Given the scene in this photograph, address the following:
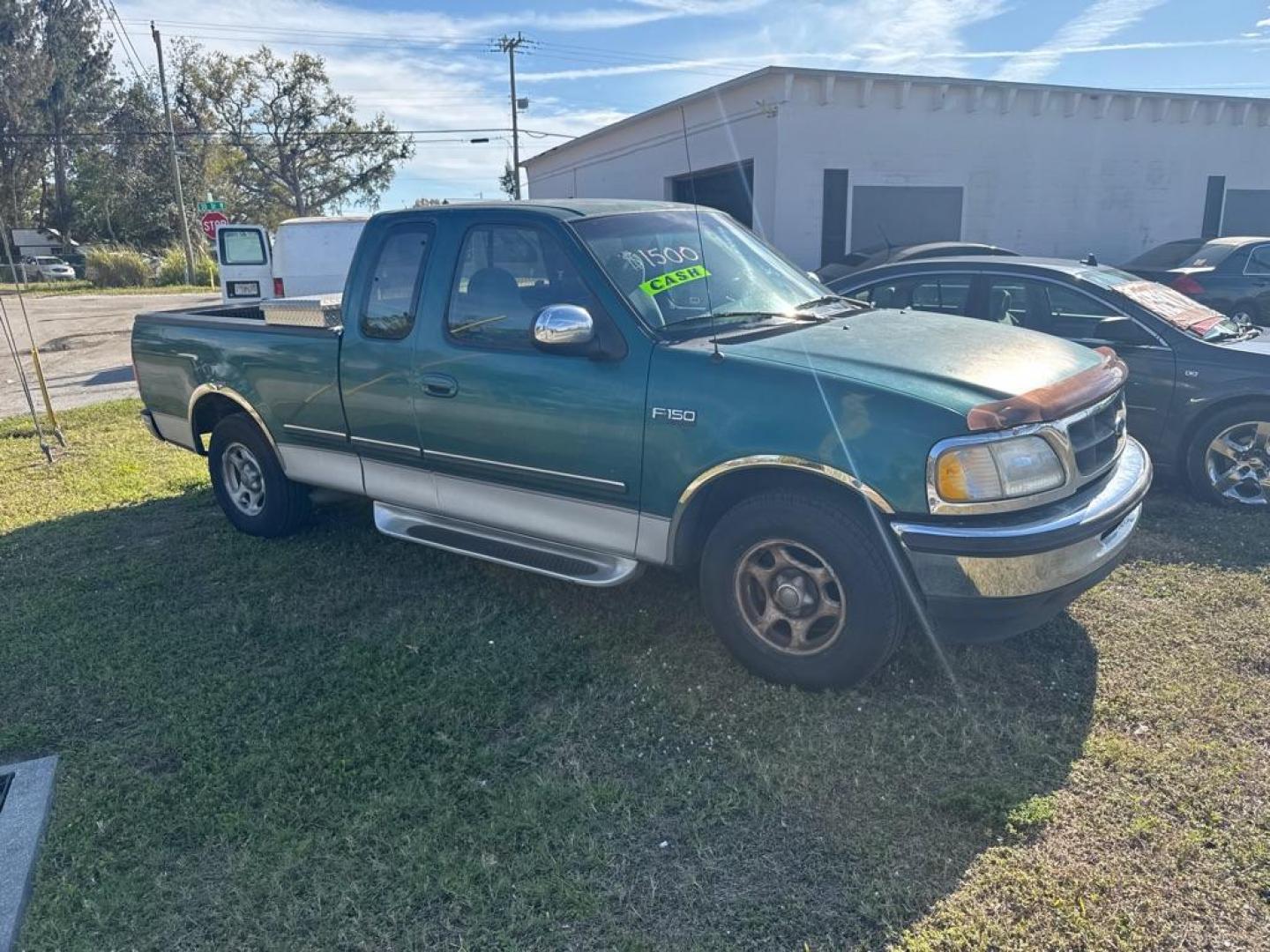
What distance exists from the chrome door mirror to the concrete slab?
2.51 meters

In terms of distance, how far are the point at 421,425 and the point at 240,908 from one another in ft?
7.95

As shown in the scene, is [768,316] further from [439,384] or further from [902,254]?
[902,254]

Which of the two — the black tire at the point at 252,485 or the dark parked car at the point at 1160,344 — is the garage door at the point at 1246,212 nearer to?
the dark parked car at the point at 1160,344

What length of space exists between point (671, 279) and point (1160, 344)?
3704mm

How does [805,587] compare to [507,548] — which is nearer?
[805,587]

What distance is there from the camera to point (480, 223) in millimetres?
4527

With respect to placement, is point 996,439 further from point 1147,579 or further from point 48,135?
point 48,135

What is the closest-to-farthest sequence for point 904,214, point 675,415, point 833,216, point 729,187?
point 675,415
point 833,216
point 904,214
point 729,187

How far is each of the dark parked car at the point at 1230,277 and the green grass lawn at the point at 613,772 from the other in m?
8.10

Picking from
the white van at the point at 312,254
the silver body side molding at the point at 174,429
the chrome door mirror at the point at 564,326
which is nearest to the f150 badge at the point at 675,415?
the chrome door mirror at the point at 564,326

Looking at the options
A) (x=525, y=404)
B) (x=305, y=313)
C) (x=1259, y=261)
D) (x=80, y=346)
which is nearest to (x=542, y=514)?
(x=525, y=404)

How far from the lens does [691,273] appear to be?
4.30m

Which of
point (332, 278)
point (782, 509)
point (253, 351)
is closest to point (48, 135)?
point (332, 278)

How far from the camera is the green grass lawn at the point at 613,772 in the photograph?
2707 mm
